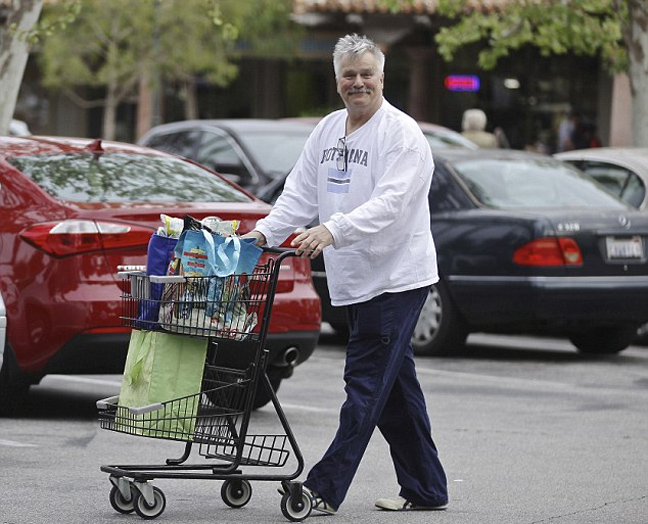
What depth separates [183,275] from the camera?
19.0 ft

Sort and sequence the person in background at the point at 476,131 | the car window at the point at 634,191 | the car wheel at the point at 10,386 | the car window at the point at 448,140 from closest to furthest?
the car wheel at the point at 10,386 < the car window at the point at 634,191 < the car window at the point at 448,140 < the person in background at the point at 476,131

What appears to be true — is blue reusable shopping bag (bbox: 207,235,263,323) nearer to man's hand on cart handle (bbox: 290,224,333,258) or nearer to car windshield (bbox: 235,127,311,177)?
man's hand on cart handle (bbox: 290,224,333,258)

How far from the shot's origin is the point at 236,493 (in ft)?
20.6

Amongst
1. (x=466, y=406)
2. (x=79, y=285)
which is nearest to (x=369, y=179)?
(x=79, y=285)

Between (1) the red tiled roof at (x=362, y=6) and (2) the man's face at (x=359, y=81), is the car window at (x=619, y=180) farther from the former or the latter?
(1) the red tiled roof at (x=362, y=6)

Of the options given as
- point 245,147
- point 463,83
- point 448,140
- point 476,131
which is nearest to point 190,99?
point 463,83

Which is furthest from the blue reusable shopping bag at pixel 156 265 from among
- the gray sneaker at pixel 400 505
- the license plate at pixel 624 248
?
the license plate at pixel 624 248

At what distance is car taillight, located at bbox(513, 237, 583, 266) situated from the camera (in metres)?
11.1

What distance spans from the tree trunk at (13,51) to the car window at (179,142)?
204cm

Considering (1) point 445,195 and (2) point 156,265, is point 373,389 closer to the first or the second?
(2) point 156,265

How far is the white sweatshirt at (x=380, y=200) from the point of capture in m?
5.94

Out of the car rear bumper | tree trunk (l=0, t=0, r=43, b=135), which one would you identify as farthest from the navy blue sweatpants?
tree trunk (l=0, t=0, r=43, b=135)

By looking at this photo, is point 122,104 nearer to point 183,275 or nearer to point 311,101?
point 311,101

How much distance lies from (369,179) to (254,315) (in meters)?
0.67
